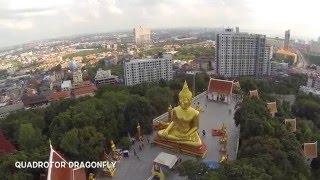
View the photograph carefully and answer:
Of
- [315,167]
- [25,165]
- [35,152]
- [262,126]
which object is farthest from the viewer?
[315,167]

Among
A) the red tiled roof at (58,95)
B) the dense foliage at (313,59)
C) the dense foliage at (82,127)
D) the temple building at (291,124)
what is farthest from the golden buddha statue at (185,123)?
the dense foliage at (313,59)

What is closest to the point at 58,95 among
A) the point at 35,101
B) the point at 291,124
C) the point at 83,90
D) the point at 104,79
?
the point at 35,101

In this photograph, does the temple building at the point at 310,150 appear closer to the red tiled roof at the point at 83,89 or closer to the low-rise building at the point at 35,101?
the red tiled roof at the point at 83,89

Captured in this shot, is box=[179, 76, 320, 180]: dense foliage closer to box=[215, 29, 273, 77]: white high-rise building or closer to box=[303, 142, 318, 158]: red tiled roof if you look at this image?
box=[303, 142, 318, 158]: red tiled roof

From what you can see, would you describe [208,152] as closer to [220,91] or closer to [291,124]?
[291,124]

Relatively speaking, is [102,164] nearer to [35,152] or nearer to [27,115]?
[35,152]

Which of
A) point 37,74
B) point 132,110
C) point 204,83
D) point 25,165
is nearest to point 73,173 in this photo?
point 25,165

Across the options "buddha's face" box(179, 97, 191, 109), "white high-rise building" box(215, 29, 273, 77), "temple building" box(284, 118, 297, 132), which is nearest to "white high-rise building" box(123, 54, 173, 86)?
"white high-rise building" box(215, 29, 273, 77)
